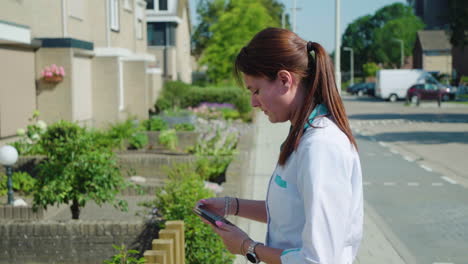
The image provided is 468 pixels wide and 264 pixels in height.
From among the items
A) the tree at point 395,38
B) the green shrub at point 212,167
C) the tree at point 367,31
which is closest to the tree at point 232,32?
the green shrub at point 212,167

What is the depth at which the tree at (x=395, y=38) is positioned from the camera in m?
106

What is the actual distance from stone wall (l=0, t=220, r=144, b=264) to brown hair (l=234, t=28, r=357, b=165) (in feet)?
12.2

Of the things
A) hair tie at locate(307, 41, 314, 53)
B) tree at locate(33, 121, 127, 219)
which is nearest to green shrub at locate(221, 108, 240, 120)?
tree at locate(33, 121, 127, 219)

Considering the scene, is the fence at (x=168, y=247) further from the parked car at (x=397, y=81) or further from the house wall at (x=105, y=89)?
the parked car at (x=397, y=81)

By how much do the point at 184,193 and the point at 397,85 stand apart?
47.4 metres

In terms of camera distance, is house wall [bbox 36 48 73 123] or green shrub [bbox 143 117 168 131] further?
green shrub [bbox 143 117 168 131]

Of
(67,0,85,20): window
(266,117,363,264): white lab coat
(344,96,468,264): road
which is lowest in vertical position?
(344,96,468,264): road

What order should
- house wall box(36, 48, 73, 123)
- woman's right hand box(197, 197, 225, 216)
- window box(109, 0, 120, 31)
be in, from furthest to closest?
1. window box(109, 0, 120, 31)
2. house wall box(36, 48, 73, 123)
3. woman's right hand box(197, 197, 225, 216)

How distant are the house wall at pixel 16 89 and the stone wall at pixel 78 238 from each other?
737 cm

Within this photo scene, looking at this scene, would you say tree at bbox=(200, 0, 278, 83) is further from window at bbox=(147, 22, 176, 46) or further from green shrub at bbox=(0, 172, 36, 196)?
green shrub at bbox=(0, 172, 36, 196)

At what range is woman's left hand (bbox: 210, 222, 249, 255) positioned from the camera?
2.25 metres

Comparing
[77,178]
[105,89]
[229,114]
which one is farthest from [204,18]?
[77,178]

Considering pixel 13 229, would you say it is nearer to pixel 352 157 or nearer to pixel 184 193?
pixel 184 193

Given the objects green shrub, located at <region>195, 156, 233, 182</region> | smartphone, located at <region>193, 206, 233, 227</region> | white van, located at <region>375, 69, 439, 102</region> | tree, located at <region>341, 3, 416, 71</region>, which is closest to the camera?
smartphone, located at <region>193, 206, 233, 227</region>
